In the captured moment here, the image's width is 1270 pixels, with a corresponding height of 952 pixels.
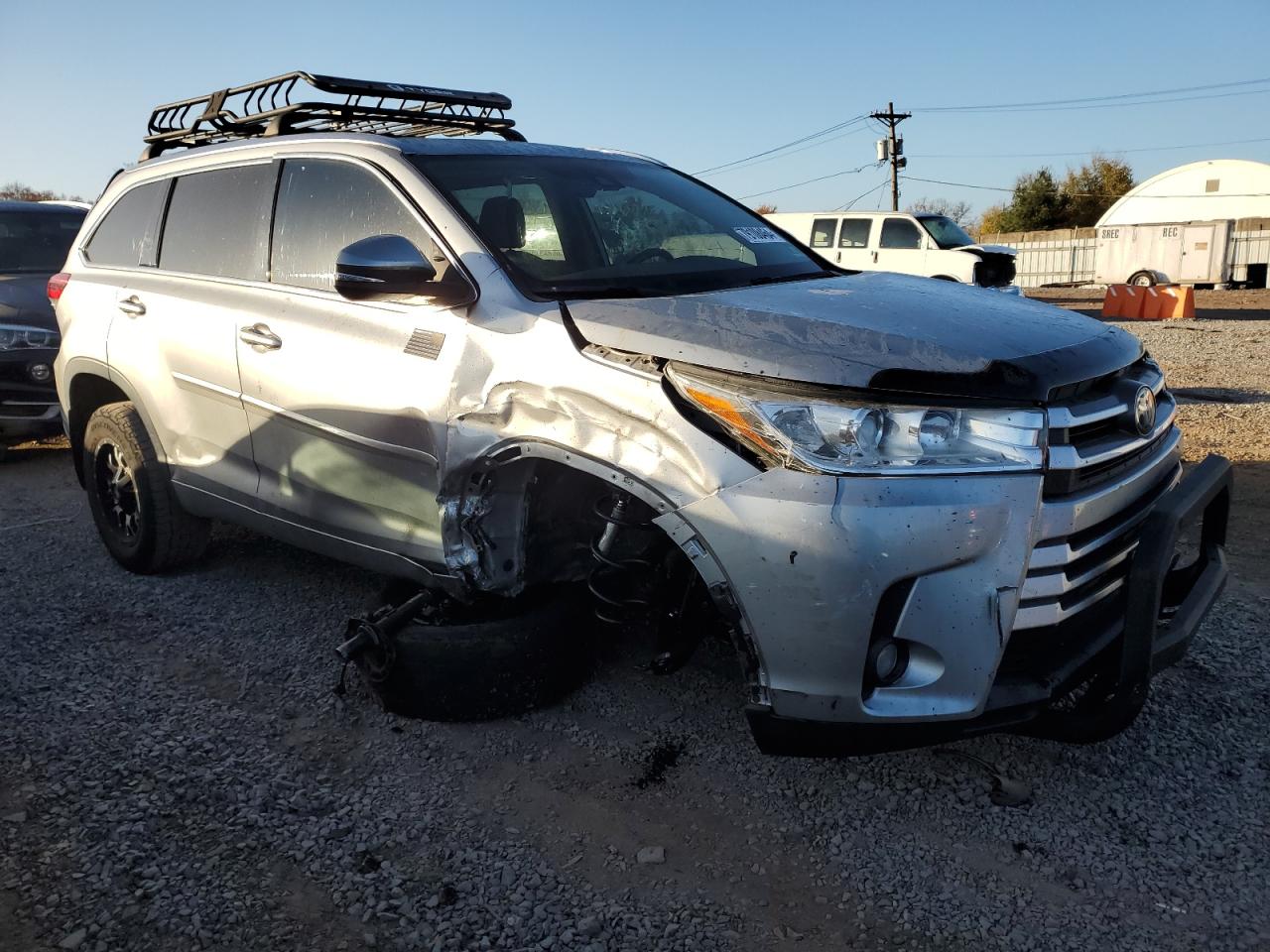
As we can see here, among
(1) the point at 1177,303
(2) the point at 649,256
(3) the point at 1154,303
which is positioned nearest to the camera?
(2) the point at 649,256

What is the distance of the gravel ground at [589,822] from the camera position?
2316 millimetres

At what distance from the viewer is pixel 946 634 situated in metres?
2.28

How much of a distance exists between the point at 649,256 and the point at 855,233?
1519cm

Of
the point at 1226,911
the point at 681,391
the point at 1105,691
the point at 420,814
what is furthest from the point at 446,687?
the point at 1226,911

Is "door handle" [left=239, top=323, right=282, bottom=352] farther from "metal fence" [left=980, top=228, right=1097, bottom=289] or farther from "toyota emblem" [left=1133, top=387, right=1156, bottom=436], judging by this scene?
"metal fence" [left=980, top=228, right=1097, bottom=289]

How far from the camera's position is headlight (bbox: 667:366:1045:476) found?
226 centimetres

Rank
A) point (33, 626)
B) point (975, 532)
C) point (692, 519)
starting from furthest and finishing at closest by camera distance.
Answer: point (33, 626)
point (692, 519)
point (975, 532)

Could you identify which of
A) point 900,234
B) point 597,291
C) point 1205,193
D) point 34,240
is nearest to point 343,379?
point 597,291

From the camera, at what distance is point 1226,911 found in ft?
7.50

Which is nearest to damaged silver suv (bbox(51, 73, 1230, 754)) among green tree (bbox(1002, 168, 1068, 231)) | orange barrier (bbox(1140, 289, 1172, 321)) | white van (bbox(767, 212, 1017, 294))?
white van (bbox(767, 212, 1017, 294))

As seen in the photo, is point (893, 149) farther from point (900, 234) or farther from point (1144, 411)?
point (1144, 411)

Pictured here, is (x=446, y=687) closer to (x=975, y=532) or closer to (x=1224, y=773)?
(x=975, y=532)

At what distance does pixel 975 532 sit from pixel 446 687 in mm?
1739

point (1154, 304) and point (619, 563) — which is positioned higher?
point (619, 563)
